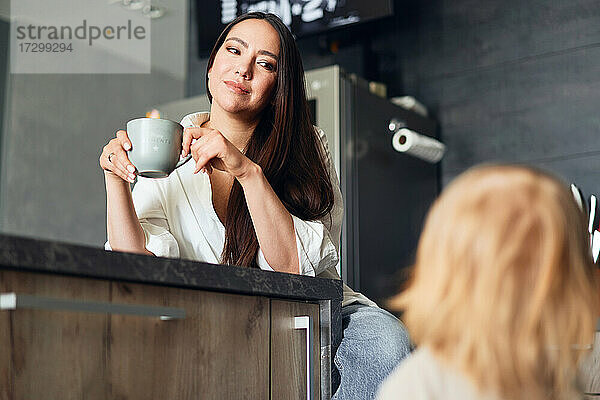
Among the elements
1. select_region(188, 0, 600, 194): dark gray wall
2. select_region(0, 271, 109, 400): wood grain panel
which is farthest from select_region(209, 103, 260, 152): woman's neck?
select_region(188, 0, 600, 194): dark gray wall

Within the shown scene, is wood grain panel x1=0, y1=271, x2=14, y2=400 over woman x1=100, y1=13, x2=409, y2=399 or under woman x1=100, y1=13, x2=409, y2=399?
under

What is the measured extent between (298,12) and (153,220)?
1.49 meters

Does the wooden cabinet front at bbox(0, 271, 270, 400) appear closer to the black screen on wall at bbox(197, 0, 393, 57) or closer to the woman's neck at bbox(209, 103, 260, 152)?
the woman's neck at bbox(209, 103, 260, 152)

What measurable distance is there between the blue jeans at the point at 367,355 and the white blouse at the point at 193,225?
0.17 meters

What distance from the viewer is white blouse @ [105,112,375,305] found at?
4.40 feet

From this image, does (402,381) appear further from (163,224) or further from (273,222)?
(163,224)

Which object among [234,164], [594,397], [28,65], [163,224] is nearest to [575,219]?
[234,164]

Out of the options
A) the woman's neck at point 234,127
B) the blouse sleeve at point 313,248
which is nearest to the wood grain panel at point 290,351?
the blouse sleeve at point 313,248

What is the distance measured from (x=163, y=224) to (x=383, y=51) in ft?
5.48

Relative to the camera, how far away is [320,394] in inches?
43.6

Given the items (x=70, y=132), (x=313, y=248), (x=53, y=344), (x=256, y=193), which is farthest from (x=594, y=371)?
(x=70, y=132)

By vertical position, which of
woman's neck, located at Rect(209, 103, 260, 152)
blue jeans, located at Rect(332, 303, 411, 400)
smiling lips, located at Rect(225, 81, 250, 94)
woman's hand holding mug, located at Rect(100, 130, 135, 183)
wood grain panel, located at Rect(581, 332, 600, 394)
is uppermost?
smiling lips, located at Rect(225, 81, 250, 94)

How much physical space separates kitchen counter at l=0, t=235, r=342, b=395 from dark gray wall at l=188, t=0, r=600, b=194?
1.57 metres

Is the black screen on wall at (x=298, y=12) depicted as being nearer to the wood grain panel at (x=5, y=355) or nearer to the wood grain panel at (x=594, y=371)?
the wood grain panel at (x=594, y=371)
